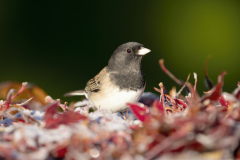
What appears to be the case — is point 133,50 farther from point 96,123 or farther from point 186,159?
point 186,159

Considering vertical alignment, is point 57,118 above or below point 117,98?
above

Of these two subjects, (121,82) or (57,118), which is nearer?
(57,118)

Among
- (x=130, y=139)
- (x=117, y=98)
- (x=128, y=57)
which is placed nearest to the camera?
(x=130, y=139)

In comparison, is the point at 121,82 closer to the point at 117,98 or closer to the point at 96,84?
the point at 117,98

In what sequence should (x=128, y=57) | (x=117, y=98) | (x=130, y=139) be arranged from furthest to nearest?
(x=128, y=57), (x=117, y=98), (x=130, y=139)

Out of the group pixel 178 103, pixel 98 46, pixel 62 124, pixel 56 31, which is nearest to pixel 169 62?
pixel 98 46

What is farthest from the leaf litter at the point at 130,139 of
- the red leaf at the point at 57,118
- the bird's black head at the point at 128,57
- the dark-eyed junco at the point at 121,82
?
the bird's black head at the point at 128,57

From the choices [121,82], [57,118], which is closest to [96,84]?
[121,82]

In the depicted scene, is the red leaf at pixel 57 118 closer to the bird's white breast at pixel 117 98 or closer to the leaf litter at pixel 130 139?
the leaf litter at pixel 130 139
